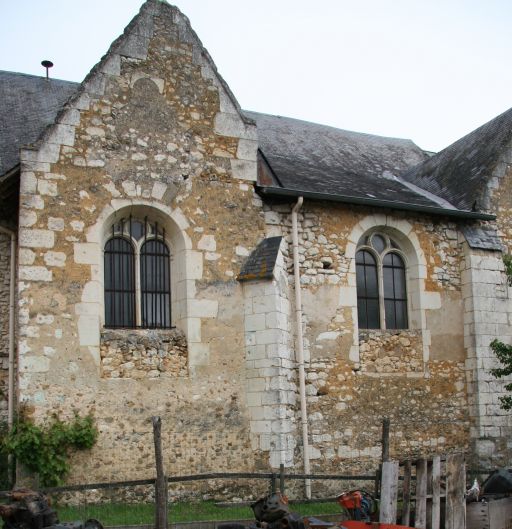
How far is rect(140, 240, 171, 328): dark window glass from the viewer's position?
45.8ft

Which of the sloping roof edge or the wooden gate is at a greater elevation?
the sloping roof edge

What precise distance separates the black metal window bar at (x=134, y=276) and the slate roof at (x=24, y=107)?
2.79 m

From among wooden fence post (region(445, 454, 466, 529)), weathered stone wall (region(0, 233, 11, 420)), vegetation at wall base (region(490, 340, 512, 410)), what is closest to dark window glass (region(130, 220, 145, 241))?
weathered stone wall (region(0, 233, 11, 420))

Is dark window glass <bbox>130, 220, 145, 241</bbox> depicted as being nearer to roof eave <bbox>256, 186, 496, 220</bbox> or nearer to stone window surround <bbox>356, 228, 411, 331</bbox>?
roof eave <bbox>256, 186, 496, 220</bbox>

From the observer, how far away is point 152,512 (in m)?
11.5

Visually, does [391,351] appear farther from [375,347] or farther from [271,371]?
[271,371]

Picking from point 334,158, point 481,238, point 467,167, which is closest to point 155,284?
point 334,158

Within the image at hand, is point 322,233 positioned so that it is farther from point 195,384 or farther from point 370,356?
point 195,384

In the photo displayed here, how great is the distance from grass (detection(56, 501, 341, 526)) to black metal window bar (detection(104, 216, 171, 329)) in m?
3.04

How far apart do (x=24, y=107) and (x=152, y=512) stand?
955cm

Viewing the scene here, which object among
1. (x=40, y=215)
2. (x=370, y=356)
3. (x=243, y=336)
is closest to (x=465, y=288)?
(x=370, y=356)

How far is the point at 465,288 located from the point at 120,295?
6.98m

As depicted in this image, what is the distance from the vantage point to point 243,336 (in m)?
14.0

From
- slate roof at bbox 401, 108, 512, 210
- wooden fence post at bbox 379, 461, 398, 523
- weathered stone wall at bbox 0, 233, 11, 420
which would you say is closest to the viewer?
wooden fence post at bbox 379, 461, 398, 523
